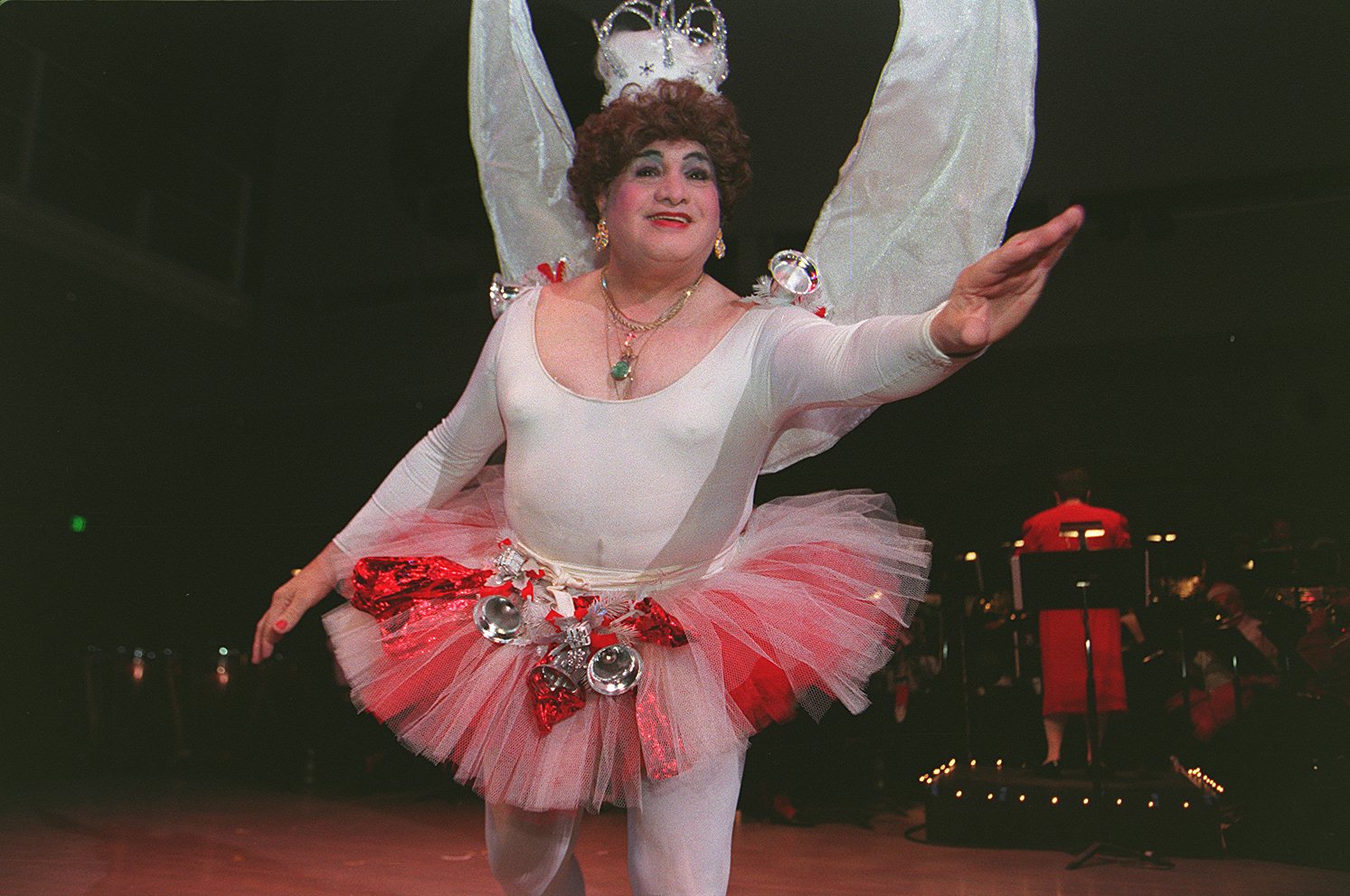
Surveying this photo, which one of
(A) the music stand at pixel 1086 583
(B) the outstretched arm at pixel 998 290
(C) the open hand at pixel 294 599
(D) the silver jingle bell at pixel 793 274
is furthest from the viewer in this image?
(A) the music stand at pixel 1086 583

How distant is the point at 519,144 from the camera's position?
193 centimetres

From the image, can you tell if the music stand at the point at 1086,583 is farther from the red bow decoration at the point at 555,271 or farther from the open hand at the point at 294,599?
the open hand at the point at 294,599

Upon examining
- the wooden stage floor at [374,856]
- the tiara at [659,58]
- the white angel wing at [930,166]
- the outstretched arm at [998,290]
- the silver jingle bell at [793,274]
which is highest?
the tiara at [659,58]

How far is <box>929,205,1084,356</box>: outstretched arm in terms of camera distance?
1.04 meters

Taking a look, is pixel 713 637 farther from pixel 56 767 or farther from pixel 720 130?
pixel 56 767

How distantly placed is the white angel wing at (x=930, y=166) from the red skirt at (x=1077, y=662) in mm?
1453

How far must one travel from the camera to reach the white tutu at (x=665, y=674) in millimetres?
1332

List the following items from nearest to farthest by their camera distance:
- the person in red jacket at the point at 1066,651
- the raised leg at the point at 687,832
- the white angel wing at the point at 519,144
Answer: the raised leg at the point at 687,832 < the white angel wing at the point at 519,144 < the person in red jacket at the point at 1066,651

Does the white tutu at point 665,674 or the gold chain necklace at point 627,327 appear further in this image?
the gold chain necklace at point 627,327

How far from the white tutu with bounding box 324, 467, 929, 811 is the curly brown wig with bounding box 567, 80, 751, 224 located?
55cm

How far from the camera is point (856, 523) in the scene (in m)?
1.59

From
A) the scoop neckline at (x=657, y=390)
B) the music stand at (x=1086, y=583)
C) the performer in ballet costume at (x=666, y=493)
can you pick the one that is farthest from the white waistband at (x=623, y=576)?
the music stand at (x=1086, y=583)

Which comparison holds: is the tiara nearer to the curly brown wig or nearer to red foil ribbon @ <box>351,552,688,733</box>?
the curly brown wig

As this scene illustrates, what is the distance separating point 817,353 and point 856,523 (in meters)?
0.35
